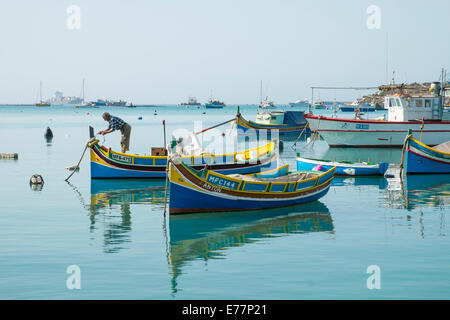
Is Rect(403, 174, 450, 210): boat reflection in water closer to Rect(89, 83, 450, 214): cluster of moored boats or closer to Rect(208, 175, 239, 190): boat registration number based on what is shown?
Rect(89, 83, 450, 214): cluster of moored boats

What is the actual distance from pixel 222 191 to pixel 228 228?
2006mm

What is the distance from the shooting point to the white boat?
→ 1919 inches

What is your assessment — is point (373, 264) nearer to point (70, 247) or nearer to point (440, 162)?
point (70, 247)

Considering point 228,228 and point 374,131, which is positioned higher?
point 374,131

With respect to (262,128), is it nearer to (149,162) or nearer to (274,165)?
(274,165)

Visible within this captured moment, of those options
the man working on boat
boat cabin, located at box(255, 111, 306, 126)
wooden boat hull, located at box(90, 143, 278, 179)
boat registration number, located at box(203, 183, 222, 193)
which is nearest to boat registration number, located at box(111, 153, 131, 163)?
wooden boat hull, located at box(90, 143, 278, 179)

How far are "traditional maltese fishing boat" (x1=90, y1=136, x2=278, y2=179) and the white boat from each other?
2138cm

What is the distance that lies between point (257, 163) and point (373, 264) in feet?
55.1

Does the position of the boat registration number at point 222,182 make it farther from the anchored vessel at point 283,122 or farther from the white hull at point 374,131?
the anchored vessel at point 283,122

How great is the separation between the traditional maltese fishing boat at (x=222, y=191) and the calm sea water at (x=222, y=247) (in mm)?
416

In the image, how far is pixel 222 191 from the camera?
21.5m

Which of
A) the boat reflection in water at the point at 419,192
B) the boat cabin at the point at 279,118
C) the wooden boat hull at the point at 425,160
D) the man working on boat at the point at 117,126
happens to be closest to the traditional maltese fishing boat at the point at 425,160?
the wooden boat hull at the point at 425,160

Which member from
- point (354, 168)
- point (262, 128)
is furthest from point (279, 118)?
point (354, 168)
